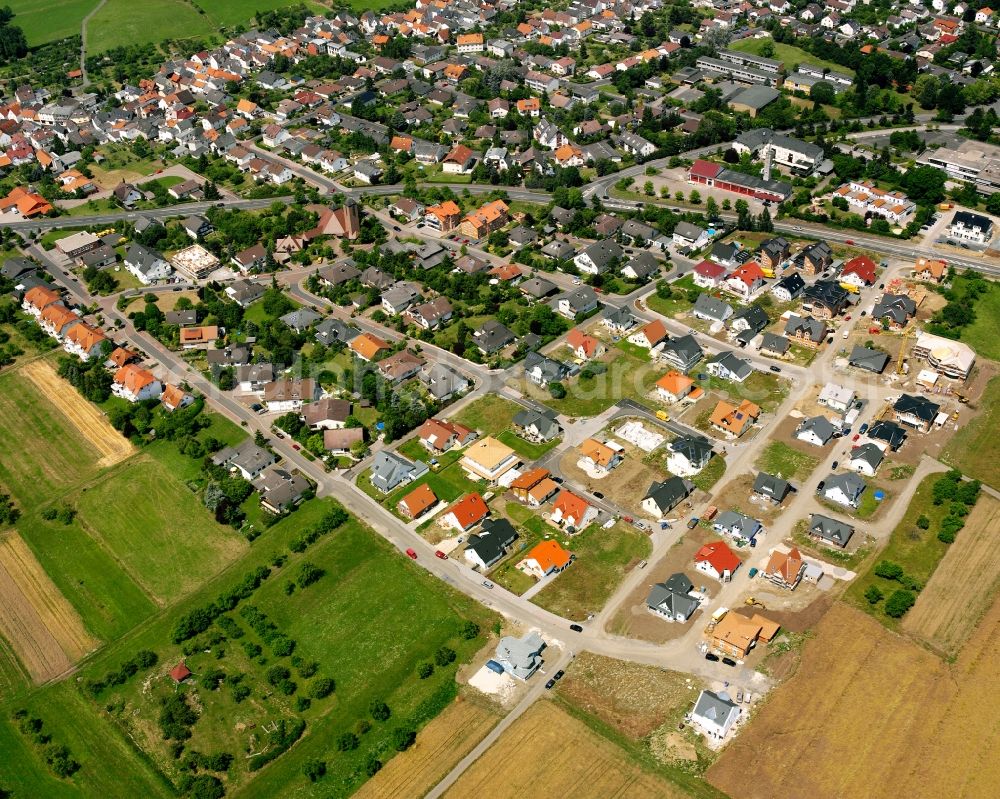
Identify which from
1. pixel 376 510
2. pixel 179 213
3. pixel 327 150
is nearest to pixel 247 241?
pixel 179 213

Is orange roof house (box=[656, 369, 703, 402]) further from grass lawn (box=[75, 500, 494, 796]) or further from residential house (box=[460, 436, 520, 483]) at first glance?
grass lawn (box=[75, 500, 494, 796])

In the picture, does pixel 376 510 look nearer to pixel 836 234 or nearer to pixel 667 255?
pixel 667 255

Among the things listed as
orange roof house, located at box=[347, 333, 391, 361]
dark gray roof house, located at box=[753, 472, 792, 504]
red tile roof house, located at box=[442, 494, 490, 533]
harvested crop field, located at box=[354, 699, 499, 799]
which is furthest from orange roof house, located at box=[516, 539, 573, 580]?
orange roof house, located at box=[347, 333, 391, 361]

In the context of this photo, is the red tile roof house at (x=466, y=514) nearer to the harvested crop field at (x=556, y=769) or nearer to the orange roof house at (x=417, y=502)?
the orange roof house at (x=417, y=502)

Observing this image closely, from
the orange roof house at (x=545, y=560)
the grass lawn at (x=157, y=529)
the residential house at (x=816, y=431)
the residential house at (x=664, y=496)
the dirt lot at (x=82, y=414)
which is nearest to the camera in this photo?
the orange roof house at (x=545, y=560)

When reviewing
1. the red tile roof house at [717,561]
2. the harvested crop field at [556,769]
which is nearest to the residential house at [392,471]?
the red tile roof house at [717,561]

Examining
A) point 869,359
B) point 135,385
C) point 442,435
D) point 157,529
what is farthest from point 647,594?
point 135,385
